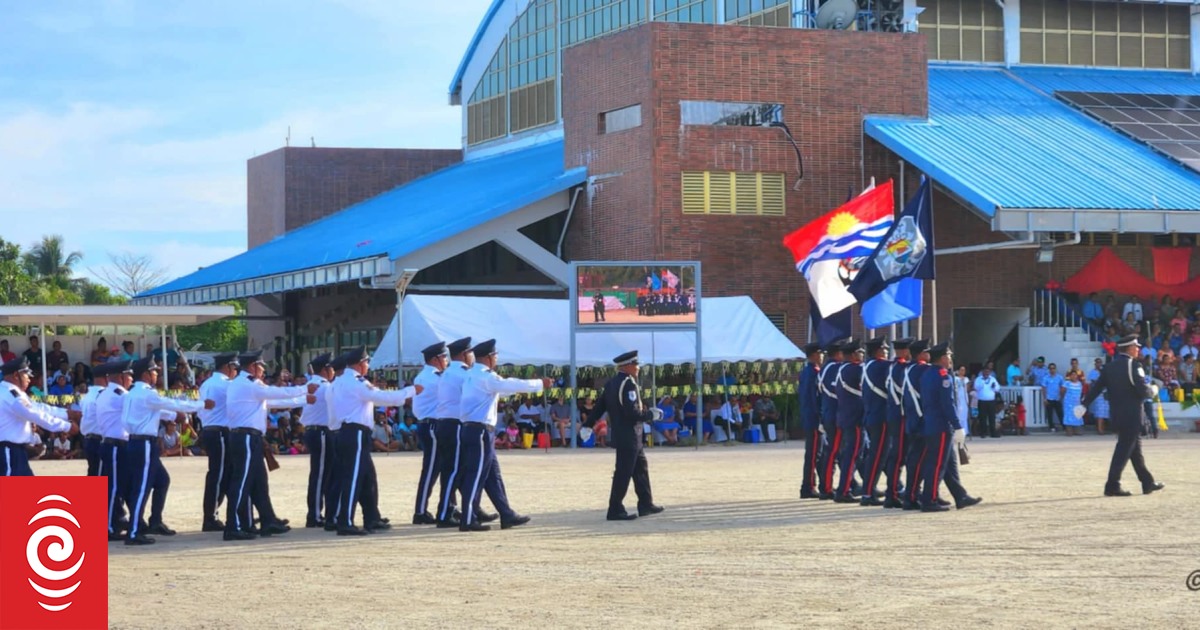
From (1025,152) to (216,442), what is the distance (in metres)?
25.1

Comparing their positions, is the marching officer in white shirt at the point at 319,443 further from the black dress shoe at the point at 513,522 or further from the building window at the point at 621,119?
the building window at the point at 621,119

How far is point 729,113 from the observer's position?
3741cm

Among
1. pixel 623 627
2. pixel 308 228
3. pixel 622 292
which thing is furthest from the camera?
pixel 308 228

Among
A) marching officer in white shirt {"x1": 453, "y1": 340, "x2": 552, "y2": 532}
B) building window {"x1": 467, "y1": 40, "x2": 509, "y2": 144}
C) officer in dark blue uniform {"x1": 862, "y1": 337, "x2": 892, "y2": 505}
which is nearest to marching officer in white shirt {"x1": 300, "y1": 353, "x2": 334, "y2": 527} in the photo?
marching officer in white shirt {"x1": 453, "y1": 340, "x2": 552, "y2": 532}

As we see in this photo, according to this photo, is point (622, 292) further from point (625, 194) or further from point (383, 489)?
point (383, 489)

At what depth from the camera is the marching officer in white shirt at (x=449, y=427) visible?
16719mm

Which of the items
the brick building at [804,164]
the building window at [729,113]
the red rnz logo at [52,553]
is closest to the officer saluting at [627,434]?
the red rnz logo at [52,553]

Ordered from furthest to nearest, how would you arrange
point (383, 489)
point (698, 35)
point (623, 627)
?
point (698, 35), point (383, 489), point (623, 627)

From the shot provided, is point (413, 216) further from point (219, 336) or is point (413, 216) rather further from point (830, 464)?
point (219, 336)

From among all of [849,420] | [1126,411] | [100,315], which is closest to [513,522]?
[849,420]

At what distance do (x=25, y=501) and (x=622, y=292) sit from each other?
24.0 meters

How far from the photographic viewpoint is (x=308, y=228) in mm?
53250

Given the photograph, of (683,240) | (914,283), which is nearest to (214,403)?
(914,283)

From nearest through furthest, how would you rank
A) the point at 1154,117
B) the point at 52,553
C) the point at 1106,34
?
the point at 52,553 < the point at 1154,117 < the point at 1106,34
